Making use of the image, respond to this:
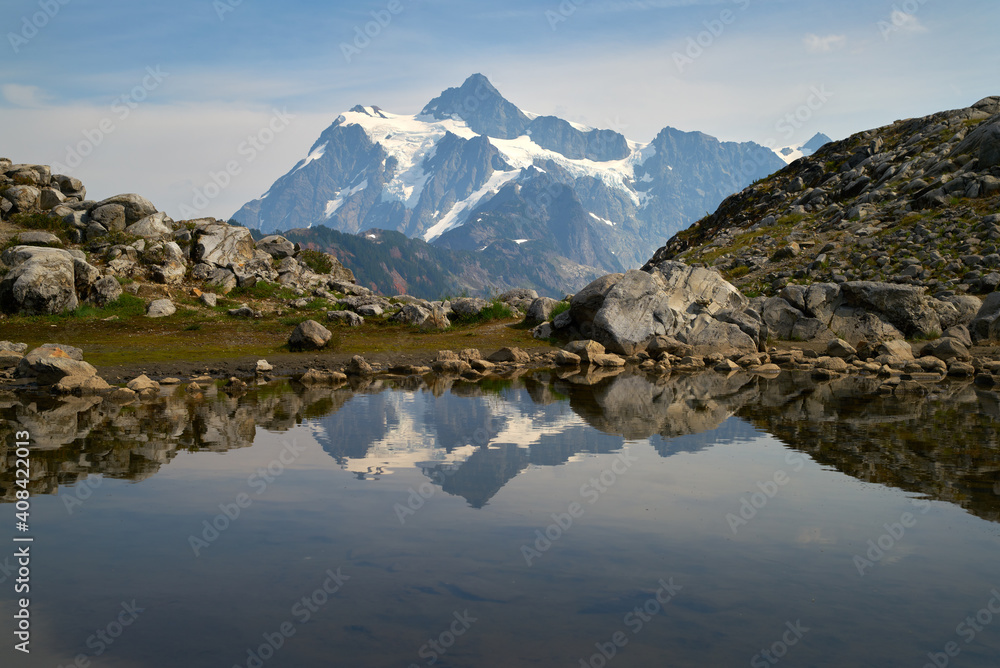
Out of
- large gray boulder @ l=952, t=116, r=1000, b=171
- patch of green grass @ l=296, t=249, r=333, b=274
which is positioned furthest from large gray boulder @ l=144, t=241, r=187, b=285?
large gray boulder @ l=952, t=116, r=1000, b=171

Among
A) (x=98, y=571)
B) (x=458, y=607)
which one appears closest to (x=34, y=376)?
(x=98, y=571)

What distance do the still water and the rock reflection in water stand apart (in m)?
0.15

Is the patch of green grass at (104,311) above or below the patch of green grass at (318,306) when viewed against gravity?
above

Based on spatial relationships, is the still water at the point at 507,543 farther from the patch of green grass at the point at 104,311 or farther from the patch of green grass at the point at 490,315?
the patch of green grass at the point at 490,315

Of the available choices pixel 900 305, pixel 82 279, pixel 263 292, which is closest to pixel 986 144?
pixel 900 305

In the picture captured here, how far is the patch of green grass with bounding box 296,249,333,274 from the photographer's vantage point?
2170 inches

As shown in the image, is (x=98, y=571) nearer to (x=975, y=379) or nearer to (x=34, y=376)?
(x=34, y=376)

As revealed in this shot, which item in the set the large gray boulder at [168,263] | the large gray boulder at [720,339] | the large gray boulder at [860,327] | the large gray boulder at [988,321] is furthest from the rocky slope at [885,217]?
the large gray boulder at [168,263]

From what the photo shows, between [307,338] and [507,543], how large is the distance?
28.4 meters

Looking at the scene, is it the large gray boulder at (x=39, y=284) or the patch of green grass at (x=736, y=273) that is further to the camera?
the patch of green grass at (x=736, y=273)

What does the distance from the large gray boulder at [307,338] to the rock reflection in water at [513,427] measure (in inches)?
265

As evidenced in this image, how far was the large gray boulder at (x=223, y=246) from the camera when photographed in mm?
47750

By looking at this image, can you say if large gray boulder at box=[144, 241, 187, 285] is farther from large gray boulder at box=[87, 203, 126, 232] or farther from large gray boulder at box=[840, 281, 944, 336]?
large gray boulder at box=[840, 281, 944, 336]

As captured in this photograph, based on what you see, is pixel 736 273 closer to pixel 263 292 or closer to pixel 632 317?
pixel 632 317
